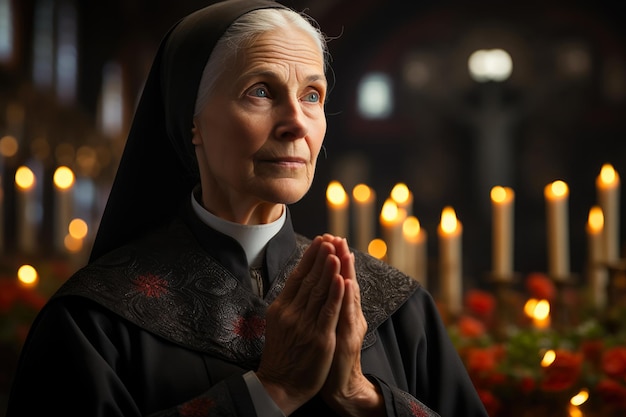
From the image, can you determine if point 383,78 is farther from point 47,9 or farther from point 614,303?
point 614,303

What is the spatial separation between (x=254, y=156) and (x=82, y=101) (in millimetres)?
8457

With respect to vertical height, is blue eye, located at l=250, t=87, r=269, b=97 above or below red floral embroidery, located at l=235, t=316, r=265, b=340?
above

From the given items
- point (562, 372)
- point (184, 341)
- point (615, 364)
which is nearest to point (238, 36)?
point (184, 341)

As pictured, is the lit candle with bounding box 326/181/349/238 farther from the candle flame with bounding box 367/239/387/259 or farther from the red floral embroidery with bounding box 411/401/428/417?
the candle flame with bounding box 367/239/387/259

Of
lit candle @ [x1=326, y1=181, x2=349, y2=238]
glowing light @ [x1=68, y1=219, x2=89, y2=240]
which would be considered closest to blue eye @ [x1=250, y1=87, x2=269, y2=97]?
lit candle @ [x1=326, y1=181, x2=349, y2=238]

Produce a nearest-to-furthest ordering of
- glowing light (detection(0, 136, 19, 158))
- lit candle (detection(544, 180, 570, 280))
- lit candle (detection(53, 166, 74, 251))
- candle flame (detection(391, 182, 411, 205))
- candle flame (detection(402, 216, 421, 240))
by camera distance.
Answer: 1. lit candle (detection(544, 180, 570, 280))
2. candle flame (detection(391, 182, 411, 205))
3. candle flame (detection(402, 216, 421, 240))
4. lit candle (detection(53, 166, 74, 251))
5. glowing light (detection(0, 136, 19, 158))

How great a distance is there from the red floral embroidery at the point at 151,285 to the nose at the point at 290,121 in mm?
381

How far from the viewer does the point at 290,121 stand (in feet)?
6.57

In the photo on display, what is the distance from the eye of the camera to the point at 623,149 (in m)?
11.7

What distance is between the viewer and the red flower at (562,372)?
8.22ft

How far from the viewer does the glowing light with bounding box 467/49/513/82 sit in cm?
1176

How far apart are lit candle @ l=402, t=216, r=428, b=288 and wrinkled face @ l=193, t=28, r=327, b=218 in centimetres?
171

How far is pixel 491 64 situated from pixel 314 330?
10331mm

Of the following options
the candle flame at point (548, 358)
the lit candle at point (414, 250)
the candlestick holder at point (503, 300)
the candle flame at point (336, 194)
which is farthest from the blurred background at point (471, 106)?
the candle flame at point (548, 358)
